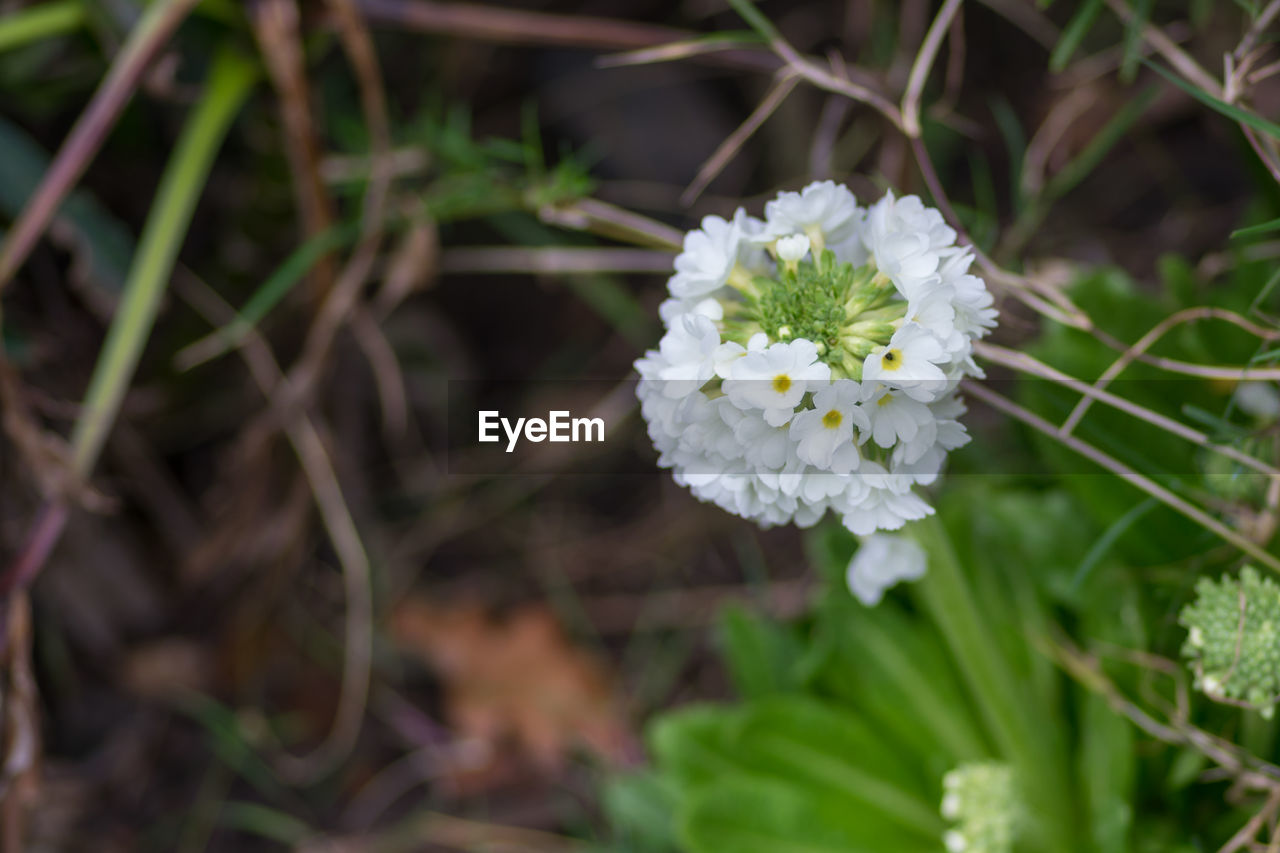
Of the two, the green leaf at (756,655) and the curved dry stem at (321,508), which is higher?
the curved dry stem at (321,508)

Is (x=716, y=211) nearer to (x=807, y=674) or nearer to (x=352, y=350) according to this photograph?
(x=352, y=350)

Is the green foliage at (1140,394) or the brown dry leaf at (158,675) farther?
the brown dry leaf at (158,675)

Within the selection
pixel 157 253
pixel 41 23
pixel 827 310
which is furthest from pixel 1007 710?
pixel 41 23

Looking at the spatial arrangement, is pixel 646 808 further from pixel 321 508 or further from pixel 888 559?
pixel 888 559

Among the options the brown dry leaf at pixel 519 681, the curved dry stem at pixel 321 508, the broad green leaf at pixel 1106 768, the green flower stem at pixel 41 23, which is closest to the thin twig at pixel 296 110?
the curved dry stem at pixel 321 508

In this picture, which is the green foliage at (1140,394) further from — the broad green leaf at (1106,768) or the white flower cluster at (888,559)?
the white flower cluster at (888,559)

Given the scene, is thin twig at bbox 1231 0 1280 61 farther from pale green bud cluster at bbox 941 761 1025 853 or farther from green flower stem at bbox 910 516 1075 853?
pale green bud cluster at bbox 941 761 1025 853

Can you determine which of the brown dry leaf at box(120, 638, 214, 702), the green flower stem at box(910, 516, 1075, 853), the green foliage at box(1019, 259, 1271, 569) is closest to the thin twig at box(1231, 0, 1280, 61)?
the green foliage at box(1019, 259, 1271, 569)
